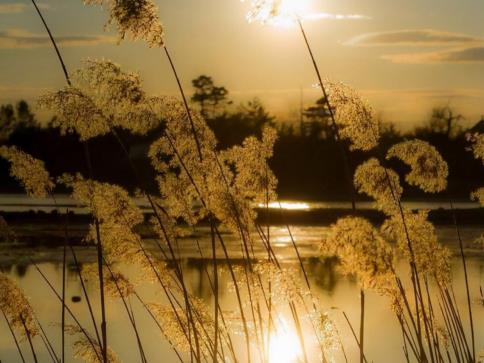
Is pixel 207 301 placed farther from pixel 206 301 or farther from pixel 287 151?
pixel 287 151

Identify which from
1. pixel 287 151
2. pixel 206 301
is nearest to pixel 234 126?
pixel 287 151

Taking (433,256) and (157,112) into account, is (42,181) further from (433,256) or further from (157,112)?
(433,256)

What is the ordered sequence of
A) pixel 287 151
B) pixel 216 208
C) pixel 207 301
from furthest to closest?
1. pixel 287 151
2. pixel 207 301
3. pixel 216 208

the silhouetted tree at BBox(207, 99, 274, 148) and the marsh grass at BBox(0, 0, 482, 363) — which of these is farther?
the silhouetted tree at BBox(207, 99, 274, 148)

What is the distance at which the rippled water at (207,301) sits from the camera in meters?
10.7

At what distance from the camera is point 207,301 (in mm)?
14047

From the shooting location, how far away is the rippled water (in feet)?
35.1

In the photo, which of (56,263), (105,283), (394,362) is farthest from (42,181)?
(56,263)

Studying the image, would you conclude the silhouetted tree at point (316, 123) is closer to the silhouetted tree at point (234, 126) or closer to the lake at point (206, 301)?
the silhouetted tree at point (234, 126)

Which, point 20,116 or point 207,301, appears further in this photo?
point 20,116

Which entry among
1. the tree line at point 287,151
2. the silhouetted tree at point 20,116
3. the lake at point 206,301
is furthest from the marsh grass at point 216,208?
the silhouetted tree at point 20,116

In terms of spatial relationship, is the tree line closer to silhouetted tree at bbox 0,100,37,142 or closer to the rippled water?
silhouetted tree at bbox 0,100,37,142

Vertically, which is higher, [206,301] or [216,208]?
[216,208]

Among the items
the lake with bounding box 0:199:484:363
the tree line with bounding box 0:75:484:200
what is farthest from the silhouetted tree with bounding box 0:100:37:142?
the lake with bounding box 0:199:484:363
